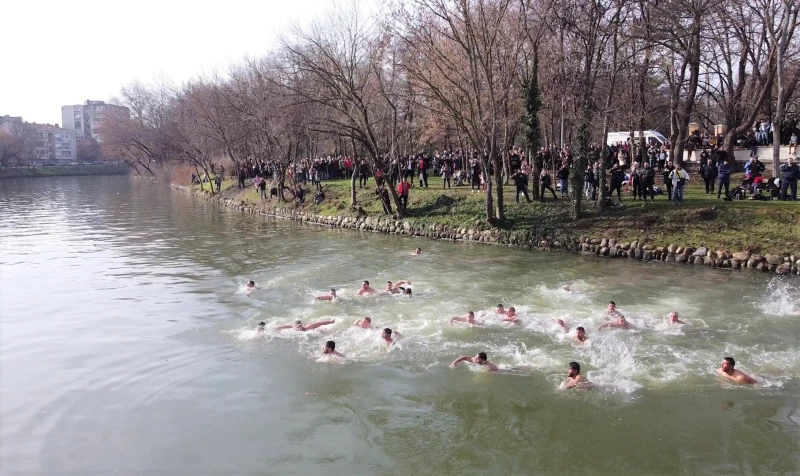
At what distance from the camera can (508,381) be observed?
11.0 metres

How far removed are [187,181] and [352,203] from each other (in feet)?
134

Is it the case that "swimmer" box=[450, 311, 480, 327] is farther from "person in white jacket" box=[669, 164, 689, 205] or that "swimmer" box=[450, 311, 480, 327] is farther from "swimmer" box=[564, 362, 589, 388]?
"person in white jacket" box=[669, 164, 689, 205]

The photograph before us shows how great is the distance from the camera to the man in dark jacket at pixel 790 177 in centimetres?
2219

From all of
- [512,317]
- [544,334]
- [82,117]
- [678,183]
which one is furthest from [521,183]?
[82,117]

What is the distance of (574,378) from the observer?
10.6 metres

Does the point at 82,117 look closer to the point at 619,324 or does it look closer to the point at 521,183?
the point at 521,183

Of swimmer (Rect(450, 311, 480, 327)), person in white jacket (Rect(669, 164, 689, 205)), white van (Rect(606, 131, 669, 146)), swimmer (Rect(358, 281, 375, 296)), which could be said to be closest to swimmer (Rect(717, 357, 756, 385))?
swimmer (Rect(450, 311, 480, 327))

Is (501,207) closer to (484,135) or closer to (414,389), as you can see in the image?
(484,135)

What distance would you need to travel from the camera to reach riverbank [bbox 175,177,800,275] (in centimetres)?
1980

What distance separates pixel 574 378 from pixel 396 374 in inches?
133

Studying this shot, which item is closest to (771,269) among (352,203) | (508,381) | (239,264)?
(508,381)

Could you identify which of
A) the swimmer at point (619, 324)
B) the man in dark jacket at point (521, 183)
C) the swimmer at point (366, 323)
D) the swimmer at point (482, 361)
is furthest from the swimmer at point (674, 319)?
the man in dark jacket at point (521, 183)

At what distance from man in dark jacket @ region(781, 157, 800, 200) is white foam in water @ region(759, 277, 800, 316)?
22.0 feet

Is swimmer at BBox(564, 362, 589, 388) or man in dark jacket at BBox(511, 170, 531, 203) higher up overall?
man in dark jacket at BBox(511, 170, 531, 203)
